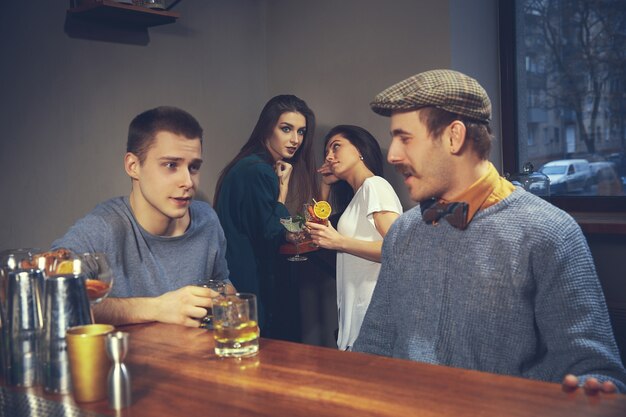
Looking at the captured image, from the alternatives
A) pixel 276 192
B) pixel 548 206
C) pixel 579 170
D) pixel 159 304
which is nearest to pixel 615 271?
pixel 579 170

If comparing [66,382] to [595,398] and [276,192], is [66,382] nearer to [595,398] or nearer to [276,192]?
[595,398]

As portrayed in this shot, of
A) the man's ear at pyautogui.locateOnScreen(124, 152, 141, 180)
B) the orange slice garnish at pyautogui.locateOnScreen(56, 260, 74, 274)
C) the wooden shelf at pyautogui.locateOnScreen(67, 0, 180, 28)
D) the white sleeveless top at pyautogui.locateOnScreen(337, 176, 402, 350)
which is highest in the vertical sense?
the wooden shelf at pyautogui.locateOnScreen(67, 0, 180, 28)

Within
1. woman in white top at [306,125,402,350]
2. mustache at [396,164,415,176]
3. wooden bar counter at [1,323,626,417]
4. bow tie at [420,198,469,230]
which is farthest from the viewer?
woman in white top at [306,125,402,350]

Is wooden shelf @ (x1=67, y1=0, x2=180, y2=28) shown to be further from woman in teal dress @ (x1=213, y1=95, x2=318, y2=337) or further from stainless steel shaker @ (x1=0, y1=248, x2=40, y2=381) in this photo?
stainless steel shaker @ (x1=0, y1=248, x2=40, y2=381)

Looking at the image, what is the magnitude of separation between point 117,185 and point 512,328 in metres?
2.39

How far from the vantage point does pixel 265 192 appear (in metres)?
3.33

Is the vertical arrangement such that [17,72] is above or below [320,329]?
above

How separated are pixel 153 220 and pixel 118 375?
1.01 meters

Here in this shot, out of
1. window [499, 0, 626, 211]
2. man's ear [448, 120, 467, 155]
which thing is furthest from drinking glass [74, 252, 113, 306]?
window [499, 0, 626, 211]

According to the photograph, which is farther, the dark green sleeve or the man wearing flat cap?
the dark green sleeve

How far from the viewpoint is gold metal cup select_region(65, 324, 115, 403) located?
46.5 inches

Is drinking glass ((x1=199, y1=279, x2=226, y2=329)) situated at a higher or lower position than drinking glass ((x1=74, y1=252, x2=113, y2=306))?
lower

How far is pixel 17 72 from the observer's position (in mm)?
3059

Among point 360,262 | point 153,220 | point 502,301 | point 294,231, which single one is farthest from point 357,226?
point 502,301
